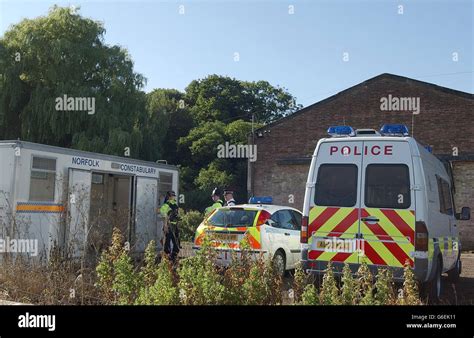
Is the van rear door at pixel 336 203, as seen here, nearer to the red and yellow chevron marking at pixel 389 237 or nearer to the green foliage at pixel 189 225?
the red and yellow chevron marking at pixel 389 237

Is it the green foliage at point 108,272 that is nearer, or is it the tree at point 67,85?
the green foliage at point 108,272

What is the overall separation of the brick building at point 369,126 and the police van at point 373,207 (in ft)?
45.9

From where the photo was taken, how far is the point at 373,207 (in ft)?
23.3

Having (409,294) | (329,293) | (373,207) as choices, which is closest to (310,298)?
(329,293)

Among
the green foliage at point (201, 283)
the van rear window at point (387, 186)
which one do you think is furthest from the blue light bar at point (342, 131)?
the green foliage at point (201, 283)

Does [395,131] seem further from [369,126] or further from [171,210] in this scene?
[369,126]

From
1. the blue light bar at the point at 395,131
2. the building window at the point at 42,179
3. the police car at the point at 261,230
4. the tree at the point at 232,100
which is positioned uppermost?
the tree at the point at 232,100

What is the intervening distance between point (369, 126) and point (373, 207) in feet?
53.1

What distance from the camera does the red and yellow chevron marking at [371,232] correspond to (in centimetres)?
677

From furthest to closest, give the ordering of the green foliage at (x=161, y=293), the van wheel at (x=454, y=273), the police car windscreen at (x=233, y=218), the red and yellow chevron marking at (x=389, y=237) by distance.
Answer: the van wheel at (x=454, y=273) → the police car windscreen at (x=233, y=218) → the red and yellow chevron marking at (x=389, y=237) → the green foliage at (x=161, y=293)

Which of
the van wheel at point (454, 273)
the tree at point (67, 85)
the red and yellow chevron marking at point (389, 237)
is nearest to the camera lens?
the red and yellow chevron marking at point (389, 237)

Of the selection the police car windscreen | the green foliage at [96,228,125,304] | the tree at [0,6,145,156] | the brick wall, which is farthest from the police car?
the tree at [0,6,145,156]

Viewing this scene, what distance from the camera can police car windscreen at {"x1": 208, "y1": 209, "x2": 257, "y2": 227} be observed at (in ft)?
32.1
